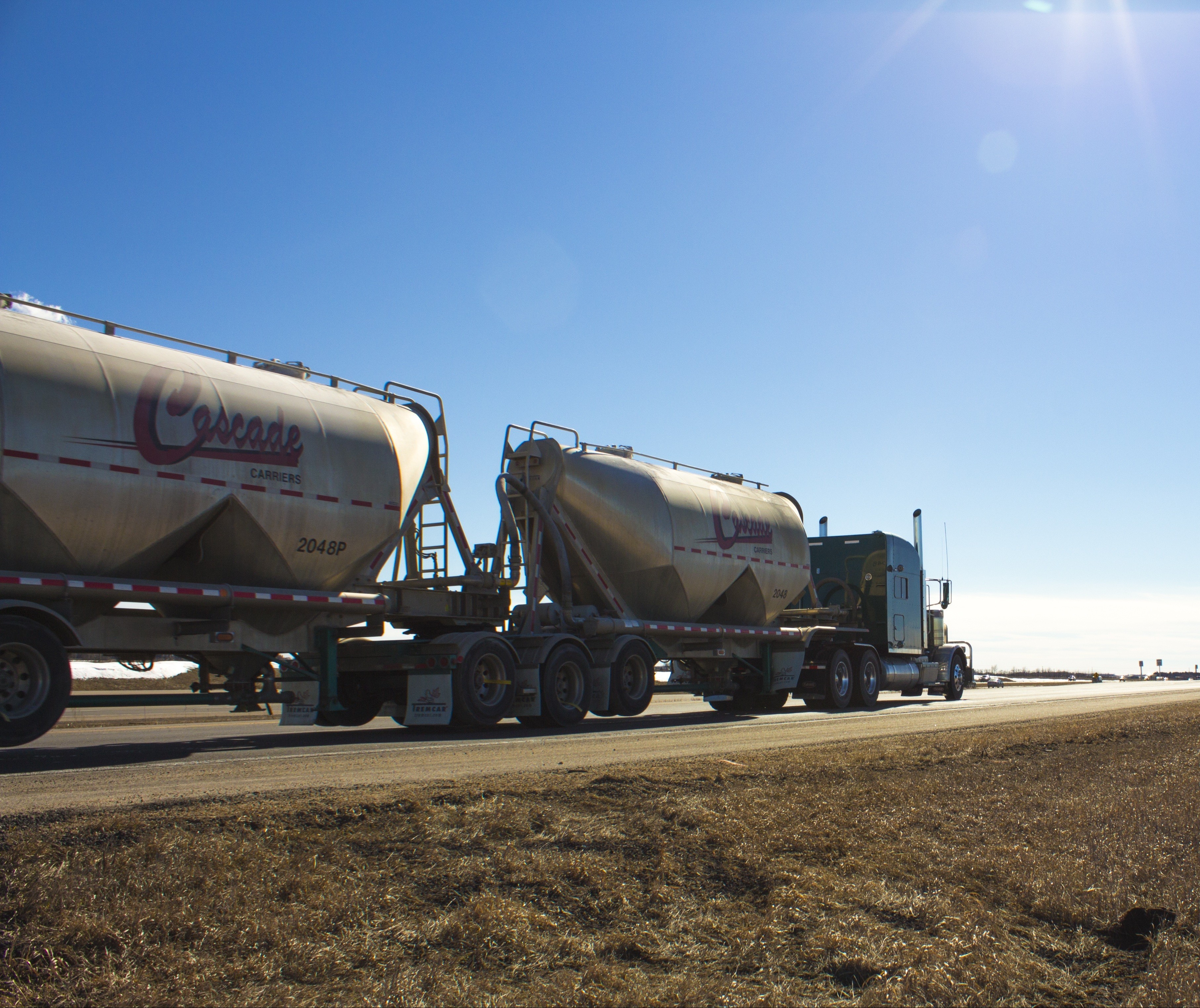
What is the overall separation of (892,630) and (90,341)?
1890cm

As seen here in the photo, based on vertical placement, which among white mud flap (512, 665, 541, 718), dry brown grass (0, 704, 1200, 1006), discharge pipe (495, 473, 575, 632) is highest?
discharge pipe (495, 473, 575, 632)

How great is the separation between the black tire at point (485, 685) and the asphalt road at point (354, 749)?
0.88ft

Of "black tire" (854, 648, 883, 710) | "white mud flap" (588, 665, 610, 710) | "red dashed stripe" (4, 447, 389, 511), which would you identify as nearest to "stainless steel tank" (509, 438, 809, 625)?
"white mud flap" (588, 665, 610, 710)

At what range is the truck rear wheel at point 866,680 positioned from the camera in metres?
23.4

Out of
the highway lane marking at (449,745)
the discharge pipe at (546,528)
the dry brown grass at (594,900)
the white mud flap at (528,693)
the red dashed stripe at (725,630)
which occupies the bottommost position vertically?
the highway lane marking at (449,745)

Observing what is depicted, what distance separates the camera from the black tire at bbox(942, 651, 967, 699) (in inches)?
1131

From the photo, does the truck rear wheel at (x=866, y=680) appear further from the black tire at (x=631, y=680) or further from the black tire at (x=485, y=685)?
the black tire at (x=485, y=685)

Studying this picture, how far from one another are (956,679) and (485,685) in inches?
718

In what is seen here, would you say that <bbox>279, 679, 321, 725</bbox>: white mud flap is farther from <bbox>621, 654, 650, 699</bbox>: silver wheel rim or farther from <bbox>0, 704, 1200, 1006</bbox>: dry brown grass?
<bbox>0, 704, 1200, 1006</bbox>: dry brown grass

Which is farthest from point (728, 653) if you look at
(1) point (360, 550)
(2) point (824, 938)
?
(2) point (824, 938)

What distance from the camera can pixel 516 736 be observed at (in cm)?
1376

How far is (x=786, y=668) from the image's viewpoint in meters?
21.6

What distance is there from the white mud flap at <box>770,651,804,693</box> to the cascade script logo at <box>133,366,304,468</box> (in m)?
11.9

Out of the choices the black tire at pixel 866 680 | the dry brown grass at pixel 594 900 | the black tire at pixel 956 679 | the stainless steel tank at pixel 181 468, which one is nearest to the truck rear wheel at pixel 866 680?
the black tire at pixel 866 680
